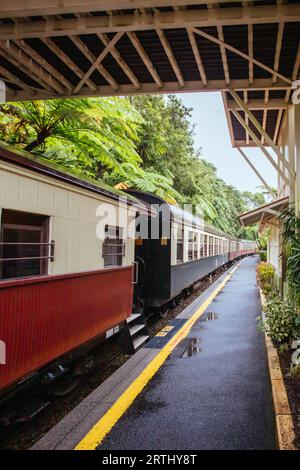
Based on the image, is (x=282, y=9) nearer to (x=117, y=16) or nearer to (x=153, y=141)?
(x=117, y=16)

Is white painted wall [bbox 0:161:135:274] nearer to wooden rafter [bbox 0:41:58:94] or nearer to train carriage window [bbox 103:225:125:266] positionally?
train carriage window [bbox 103:225:125:266]

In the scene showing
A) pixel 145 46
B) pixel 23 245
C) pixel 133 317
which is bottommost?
pixel 133 317

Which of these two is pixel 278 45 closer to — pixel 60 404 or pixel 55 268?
pixel 55 268

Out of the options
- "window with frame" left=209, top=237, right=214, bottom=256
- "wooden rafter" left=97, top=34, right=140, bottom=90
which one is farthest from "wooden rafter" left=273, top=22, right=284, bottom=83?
"window with frame" left=209, top=237, right=214, bottom=256

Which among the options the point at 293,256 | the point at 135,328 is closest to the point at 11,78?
the point at 135,328

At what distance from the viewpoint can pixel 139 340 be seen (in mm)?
7250

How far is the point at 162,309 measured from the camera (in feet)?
33.7

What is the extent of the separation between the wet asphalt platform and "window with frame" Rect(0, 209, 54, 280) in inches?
74.0

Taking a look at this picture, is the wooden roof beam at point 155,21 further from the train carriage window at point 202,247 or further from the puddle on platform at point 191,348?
the train carriage window at point 202,247

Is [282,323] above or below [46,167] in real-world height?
below

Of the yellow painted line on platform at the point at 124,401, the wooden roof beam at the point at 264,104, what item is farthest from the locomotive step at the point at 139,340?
the wooden roof beam at the point at 264,104

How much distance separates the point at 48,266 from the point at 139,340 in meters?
3.49

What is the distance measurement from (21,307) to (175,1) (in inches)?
149
